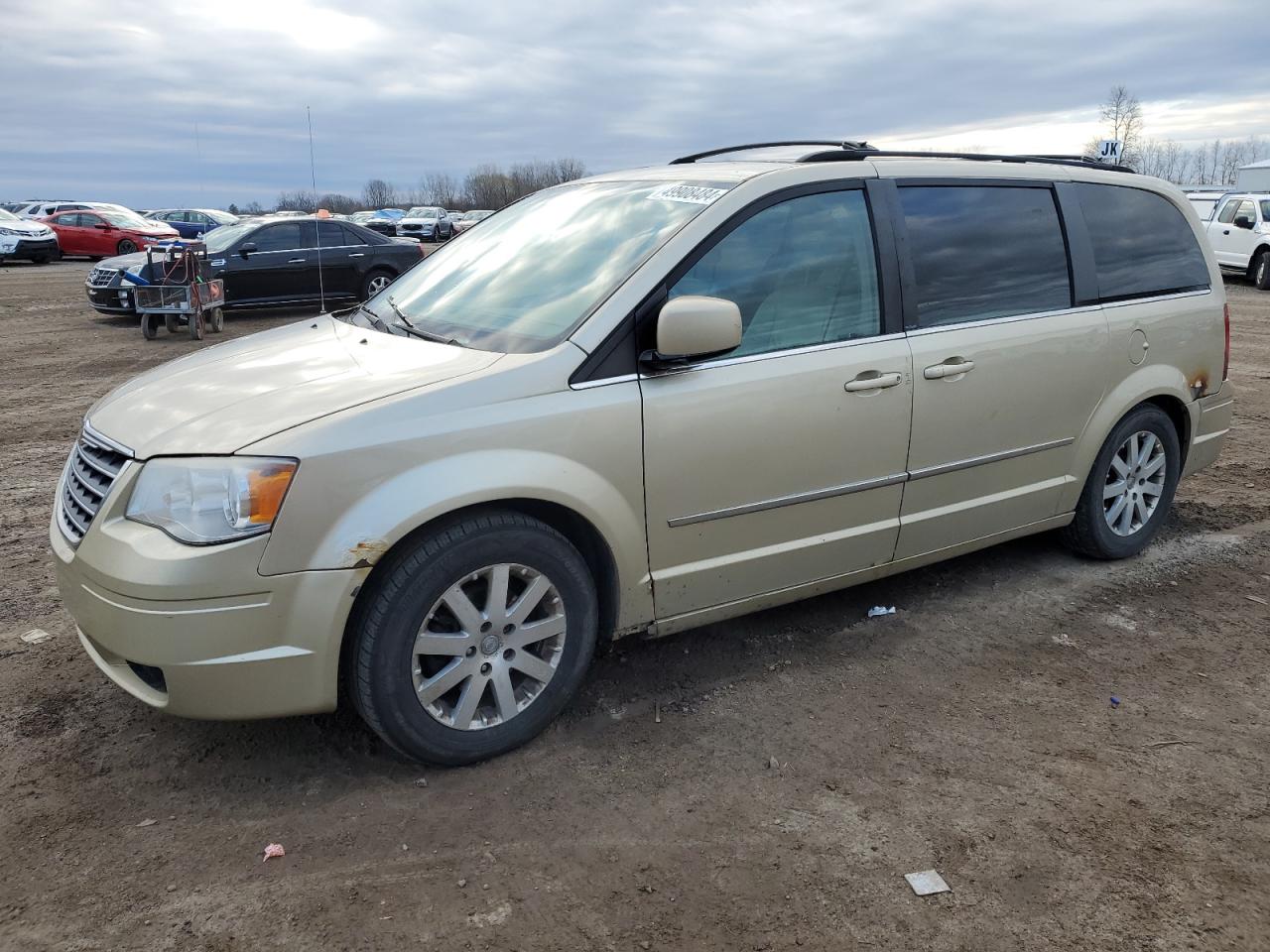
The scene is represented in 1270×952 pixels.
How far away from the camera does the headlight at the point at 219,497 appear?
2641 mm

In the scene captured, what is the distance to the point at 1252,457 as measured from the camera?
6.73 metres

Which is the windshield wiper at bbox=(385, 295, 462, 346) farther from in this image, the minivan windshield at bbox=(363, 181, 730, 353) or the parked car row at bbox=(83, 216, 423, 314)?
the parked car row at bbox=(83, 216, 423, 314)

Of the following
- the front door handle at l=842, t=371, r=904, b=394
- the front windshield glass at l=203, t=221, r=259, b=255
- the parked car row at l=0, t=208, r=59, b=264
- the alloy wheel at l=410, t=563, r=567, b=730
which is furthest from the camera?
the parked car row at l=0, t=208, r=59, b=264

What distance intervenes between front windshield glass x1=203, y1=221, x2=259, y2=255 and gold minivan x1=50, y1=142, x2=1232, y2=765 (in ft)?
37.1

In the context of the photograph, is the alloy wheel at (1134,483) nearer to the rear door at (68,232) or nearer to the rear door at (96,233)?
the rear door at (96,233)

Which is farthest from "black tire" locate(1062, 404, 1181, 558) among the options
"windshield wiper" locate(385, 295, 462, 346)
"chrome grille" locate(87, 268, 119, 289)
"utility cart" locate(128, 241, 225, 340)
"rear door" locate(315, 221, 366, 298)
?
"chrome grille" locate(87, 268, 119, 289)

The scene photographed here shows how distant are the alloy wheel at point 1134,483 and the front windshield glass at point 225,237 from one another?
12877 millimetres

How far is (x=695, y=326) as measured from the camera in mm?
3035

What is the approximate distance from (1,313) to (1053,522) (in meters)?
16.4

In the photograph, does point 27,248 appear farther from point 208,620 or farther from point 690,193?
point 208,620

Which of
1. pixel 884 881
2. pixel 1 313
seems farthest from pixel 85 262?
pixel 884 881

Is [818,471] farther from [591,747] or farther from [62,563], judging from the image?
[62,563]

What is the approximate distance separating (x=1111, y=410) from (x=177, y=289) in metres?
11.4

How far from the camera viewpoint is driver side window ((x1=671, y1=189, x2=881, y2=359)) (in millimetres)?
3373
